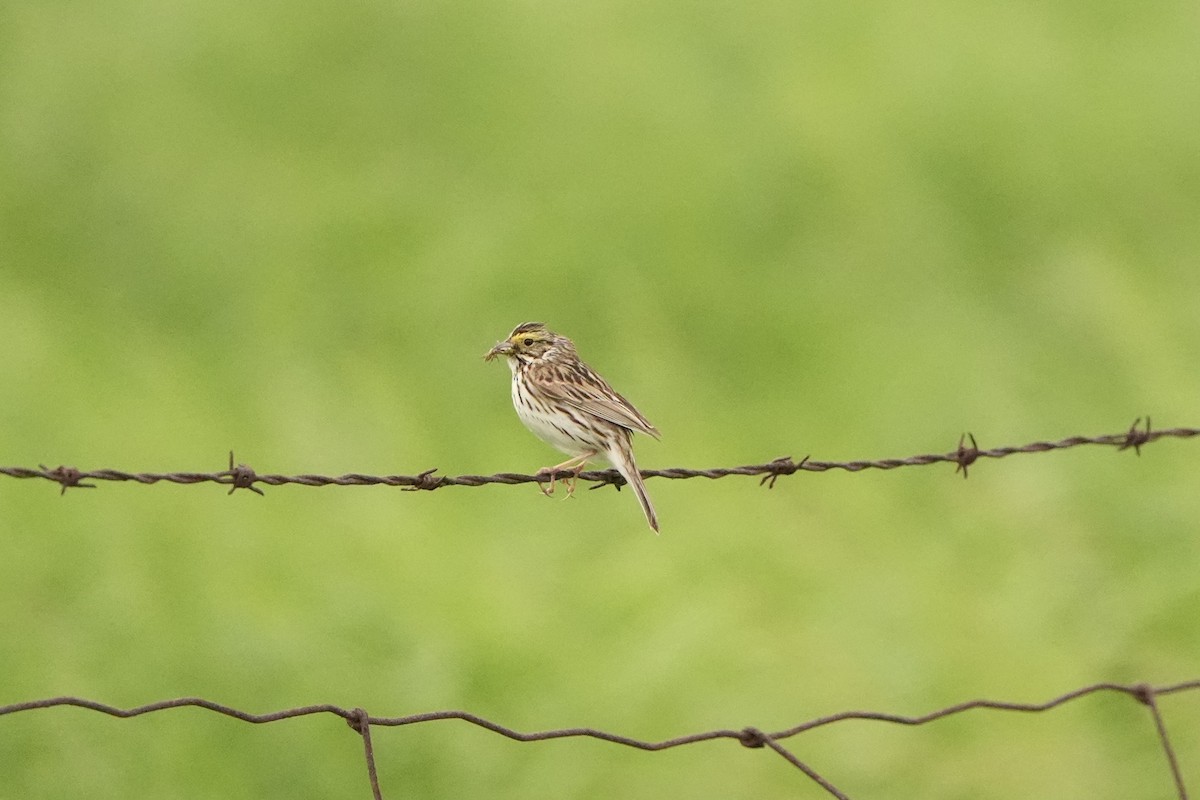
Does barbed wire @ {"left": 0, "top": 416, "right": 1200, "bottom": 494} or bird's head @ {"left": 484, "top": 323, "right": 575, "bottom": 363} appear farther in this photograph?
bird's head @ {"left": 484, "top": 323, "right": 575, "bottom": 363}

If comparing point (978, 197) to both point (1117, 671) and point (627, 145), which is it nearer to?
point (627, 145)

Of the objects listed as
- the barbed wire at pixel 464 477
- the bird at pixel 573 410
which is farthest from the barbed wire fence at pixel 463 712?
the bird at pixel 573 410

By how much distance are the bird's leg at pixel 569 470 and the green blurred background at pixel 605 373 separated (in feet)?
7.22

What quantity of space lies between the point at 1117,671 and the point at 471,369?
5055mm

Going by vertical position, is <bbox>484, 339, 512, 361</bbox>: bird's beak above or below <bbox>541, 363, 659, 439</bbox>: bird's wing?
above

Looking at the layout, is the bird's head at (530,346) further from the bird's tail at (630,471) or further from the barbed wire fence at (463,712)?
the barbed wire fence at (463,712)

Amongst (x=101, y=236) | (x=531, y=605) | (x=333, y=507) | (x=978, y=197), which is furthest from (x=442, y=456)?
(x=978, y=197)

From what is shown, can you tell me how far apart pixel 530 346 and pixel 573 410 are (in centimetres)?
68

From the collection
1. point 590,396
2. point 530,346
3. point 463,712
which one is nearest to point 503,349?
point 530,346

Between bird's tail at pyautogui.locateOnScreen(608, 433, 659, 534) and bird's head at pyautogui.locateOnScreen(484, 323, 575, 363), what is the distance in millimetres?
681

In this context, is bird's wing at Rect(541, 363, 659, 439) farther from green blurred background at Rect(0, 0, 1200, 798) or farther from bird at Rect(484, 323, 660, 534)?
green blurred background at Rect(0, 0, 1200, 798)

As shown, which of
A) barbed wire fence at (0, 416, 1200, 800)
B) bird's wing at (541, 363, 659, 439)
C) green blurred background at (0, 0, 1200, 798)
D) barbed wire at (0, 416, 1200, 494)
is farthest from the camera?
green blurred background at (0, 0, 1200, 798)

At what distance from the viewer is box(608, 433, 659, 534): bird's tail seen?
262 inches

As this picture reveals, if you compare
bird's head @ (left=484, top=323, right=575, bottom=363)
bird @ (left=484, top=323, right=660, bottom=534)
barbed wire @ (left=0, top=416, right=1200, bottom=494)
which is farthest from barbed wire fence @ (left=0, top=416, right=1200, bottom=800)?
bird's head @ (left=484, top=323, right=575, bottom=363)
